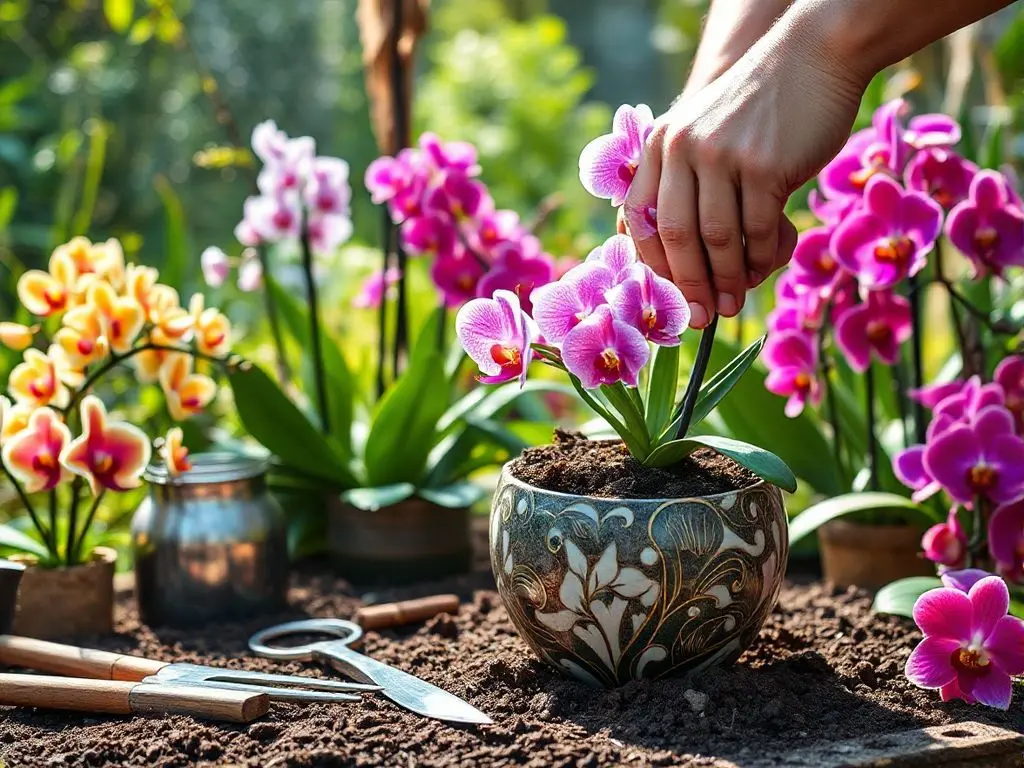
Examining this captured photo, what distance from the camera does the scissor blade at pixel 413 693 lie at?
143 cm

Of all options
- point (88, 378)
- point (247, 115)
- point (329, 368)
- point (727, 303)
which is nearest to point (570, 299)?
point (727, 303)

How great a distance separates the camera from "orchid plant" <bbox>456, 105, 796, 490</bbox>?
4.57ft

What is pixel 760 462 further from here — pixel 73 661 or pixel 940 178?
pixel 73 661

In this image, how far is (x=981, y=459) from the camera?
176cm

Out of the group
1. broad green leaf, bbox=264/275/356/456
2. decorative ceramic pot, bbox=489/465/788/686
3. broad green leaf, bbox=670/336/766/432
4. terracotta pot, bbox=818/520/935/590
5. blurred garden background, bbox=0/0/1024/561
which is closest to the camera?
decorative ceramic pot, bbox=489/465/788/686

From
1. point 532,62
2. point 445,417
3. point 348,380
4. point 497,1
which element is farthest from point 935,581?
point 497,1

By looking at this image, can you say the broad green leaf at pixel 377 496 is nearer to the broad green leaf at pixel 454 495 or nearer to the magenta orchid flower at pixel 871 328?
the broad green leaf at pixel 454 495

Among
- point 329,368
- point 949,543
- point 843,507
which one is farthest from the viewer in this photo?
point 329,368

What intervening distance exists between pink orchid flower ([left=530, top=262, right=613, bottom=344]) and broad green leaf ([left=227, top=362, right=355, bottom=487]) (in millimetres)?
941

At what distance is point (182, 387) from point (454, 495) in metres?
0.55

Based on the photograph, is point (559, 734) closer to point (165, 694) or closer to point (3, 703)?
point (165, 694)

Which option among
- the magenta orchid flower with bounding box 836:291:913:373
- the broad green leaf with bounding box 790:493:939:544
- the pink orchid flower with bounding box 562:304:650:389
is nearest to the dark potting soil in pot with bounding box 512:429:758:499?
the pink orchid flower with bounding box 562:304:650:389

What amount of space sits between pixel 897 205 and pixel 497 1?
12.6 metres

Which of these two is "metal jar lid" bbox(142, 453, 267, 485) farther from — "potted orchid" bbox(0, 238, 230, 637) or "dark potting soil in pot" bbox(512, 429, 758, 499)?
"dark potting soil in pot" bbox(512, 429, 758, 499)
